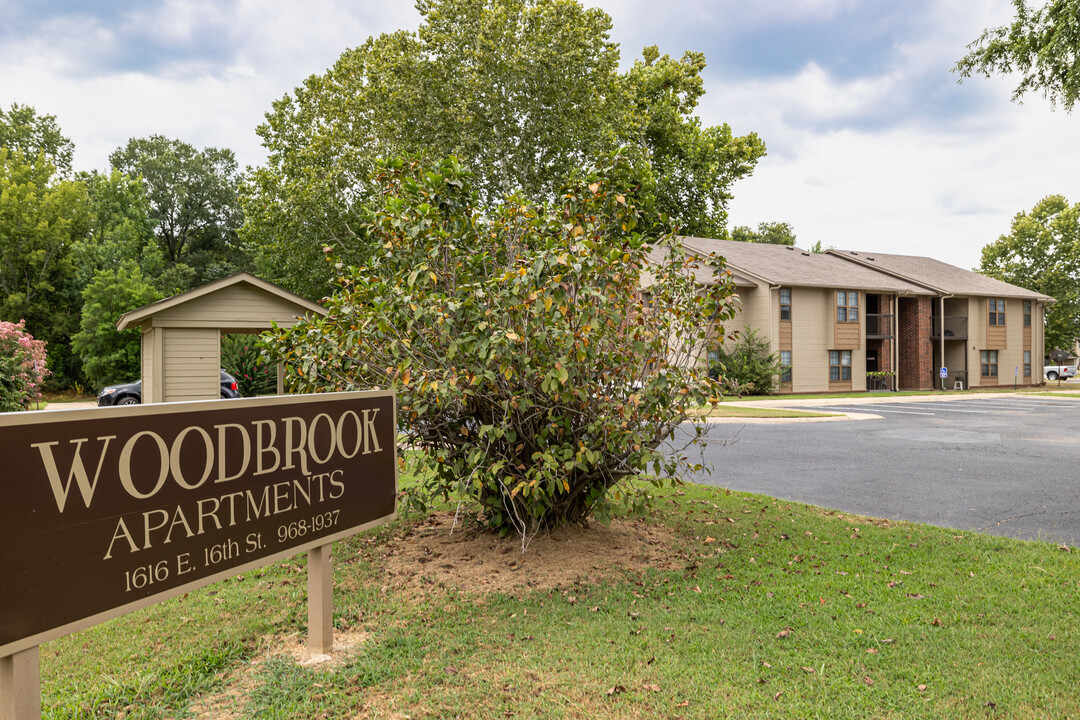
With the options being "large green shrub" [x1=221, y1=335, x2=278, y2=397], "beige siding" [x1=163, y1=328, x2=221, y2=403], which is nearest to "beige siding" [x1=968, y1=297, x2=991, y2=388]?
"large green shrub" [x1=221, y1=335, x2=278, y2=397]

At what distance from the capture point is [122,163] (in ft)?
174

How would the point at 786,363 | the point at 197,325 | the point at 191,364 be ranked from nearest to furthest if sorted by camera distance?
1. the point at 197,325
2. the point at 191,364
3. the point at 786,363

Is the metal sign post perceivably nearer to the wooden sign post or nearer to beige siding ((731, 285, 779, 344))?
the wooden sign post

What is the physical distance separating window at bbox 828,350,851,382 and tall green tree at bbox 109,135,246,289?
39150 mm

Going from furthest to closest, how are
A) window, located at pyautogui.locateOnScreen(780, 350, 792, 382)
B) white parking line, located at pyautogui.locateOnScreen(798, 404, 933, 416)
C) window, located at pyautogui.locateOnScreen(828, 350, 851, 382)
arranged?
window, located at pyautogui.locateOnScreen(828, 350, 851, 382), window, located at pyautogui.locateOnScreen(780, 350, 792, 382), white parking line, located at pyautogui.locateOnScreen(798, 404, 933, 416)

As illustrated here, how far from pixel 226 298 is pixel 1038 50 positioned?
50.0 ft

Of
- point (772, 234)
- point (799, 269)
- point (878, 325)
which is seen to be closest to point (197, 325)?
point (799, 269)

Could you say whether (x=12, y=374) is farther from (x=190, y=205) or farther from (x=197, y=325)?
(x=190, y=205)

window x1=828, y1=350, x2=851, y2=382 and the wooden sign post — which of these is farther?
window x1=828, y1=350, x2=851, y2=382

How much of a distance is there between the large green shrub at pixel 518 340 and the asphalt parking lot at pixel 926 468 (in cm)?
123

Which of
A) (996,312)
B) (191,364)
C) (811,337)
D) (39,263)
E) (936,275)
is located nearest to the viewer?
(191,364)

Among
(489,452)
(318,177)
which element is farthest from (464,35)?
(489,452)

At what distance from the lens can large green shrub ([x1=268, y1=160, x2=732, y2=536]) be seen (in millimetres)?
4891

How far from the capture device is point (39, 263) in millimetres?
36750
